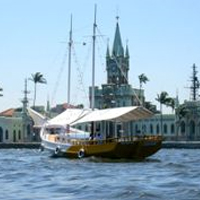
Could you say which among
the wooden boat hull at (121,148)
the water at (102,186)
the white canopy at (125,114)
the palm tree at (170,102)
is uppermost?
the palm tree at (170,102)

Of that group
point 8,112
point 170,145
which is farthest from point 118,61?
point 170,145

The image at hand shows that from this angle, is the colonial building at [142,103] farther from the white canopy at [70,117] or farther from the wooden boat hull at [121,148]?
the wooden boat hull at [121,148]

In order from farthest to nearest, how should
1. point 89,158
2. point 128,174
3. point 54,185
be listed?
point 89,158, point 128,174, point 54,185

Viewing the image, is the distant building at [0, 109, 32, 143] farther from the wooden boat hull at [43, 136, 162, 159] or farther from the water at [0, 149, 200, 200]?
the water at [0, 149, 200, 200]

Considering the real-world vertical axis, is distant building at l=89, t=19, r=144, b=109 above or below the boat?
above

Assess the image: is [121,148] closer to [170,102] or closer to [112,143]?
[112,143]

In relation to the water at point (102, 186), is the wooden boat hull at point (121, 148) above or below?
above

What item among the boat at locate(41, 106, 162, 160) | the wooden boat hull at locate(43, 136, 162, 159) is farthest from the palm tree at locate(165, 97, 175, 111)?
the wooden boat hull at locate(43, 136, 162, 159)

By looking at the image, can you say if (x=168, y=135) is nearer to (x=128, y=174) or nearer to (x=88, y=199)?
(x=128, y=174)

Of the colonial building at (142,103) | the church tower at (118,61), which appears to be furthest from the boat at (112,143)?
the church tower at (118,61)

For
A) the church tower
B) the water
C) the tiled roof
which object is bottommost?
the water

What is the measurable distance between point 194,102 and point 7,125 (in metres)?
41.2

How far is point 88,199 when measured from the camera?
2855 cm

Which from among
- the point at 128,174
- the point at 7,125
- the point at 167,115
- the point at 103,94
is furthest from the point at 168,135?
the point at 128,174
